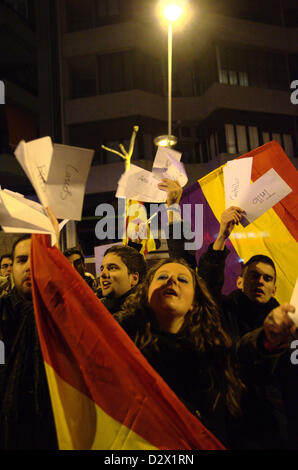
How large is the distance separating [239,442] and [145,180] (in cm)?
195

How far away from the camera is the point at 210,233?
368 cm

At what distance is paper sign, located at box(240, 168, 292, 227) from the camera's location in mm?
2457

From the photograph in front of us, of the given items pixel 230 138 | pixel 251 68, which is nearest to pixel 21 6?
pixel 251 68

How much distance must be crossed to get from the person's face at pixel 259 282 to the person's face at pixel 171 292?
A: 0.60 m

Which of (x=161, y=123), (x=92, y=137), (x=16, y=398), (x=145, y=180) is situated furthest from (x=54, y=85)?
(x=16, y=398)

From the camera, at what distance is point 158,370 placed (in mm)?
1984

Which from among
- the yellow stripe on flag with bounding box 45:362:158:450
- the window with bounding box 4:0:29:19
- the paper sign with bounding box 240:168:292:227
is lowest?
the yellow stripe on flag with bounding box 45:362:158:450

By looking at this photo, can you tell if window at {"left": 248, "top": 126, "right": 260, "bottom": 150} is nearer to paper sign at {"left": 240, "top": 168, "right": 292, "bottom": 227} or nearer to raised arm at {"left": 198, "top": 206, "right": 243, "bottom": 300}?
paper sign at {"left": 240, "top": 168, "right": 292, "bottom": 227}

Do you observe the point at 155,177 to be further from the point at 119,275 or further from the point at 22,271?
the point at 22,271

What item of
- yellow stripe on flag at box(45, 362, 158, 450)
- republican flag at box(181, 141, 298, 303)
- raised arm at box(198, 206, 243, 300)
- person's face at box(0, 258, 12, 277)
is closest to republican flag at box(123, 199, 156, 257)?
republican flag at box(181, 141, 298, 303)

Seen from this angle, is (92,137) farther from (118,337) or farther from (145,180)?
(118,337)

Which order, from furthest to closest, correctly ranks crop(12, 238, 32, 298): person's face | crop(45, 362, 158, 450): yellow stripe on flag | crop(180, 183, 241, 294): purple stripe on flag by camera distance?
crop(180, 183, 241, 294): purple stripe on flag < crop(12, 238, 32, 298): person's face < crop(45, 362, 158, 450): yellow stripe on flag

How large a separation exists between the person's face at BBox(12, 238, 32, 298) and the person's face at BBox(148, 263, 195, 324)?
25.2 inches

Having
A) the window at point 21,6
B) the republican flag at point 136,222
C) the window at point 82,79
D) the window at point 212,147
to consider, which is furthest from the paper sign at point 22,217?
the window at point 21,6
